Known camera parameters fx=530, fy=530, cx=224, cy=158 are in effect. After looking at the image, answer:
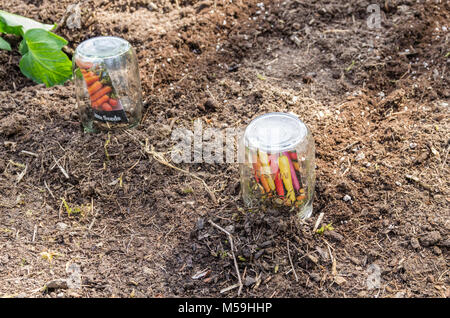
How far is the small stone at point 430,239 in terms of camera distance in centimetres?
238

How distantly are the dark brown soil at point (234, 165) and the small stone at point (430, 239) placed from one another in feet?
0.03

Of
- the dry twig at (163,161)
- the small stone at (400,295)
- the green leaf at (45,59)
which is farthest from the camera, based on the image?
the green leaf at (45,59)

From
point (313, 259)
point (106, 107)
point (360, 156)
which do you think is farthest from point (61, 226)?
point (360, 156)

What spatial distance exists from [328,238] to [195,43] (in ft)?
5.75

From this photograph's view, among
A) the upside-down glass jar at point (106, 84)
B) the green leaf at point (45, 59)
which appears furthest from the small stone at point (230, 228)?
the green leaf at point (45, 59)

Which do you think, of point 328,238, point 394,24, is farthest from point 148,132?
point 394,24

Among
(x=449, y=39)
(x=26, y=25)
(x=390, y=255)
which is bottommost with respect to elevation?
(x=390, y=255)

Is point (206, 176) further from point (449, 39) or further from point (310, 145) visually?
point (449, 39)

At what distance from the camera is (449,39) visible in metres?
3.57

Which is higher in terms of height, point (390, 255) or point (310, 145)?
point (310, 145)

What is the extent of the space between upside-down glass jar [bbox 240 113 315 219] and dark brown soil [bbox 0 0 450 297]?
0.10 m

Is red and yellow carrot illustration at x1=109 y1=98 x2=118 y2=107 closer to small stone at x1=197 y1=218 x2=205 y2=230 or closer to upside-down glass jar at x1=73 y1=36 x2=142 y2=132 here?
upside-down glass jar at x1=73 y1=36 x2=142 y2=132

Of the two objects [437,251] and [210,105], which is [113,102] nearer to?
[210,105]

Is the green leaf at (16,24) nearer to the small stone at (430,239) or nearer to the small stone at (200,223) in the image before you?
the small stone at (200,223)
